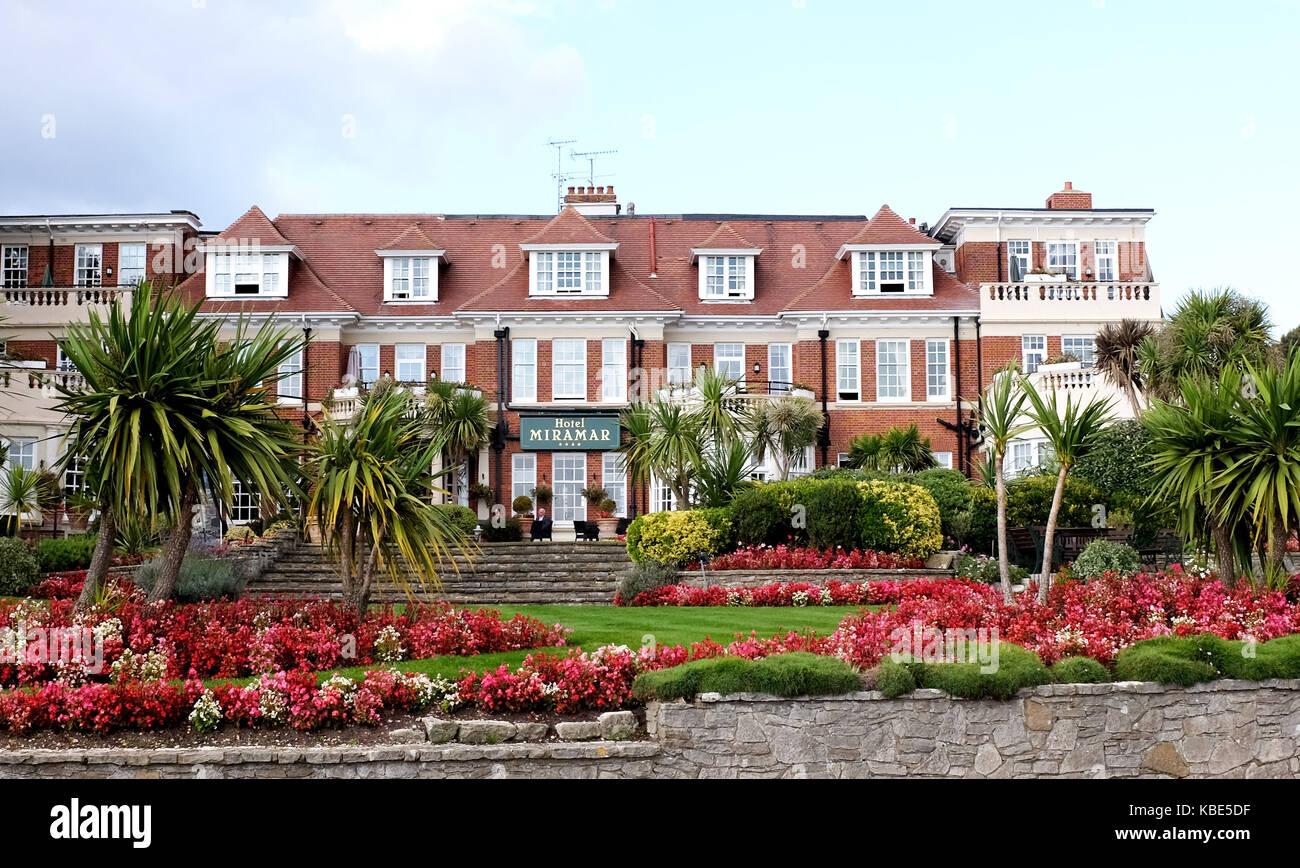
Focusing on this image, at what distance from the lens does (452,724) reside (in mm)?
11336

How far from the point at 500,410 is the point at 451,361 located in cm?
228

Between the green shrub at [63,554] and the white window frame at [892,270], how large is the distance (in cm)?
2067

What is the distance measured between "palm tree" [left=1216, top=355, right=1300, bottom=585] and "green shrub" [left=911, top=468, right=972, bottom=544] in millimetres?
10257

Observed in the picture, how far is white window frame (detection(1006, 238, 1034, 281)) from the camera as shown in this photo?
35531 millimetres

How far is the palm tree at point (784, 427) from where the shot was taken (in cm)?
2875

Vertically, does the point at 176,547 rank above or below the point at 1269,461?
below

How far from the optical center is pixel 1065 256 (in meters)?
35.6

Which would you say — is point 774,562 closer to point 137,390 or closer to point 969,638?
point 969,638

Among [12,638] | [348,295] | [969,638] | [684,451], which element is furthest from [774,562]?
[348,295]

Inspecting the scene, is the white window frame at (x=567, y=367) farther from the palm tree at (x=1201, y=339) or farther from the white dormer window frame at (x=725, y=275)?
the palm tree at (x=1201, y=339)

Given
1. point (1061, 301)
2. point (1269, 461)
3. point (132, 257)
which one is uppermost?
point (132, 257)

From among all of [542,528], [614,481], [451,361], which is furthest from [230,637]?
[451,361]

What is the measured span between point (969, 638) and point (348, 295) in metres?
26.0

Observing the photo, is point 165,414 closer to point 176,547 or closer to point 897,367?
point 176,547
